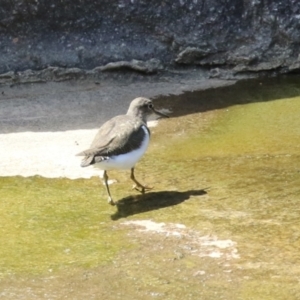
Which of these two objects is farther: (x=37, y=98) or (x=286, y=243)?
(x=37, y=98)

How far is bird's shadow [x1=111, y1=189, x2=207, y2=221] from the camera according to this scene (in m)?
5.07

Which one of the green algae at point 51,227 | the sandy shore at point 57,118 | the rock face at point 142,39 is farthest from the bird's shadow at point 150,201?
the rock face at point 142,39

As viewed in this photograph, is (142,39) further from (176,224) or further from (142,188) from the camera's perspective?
(176,224)

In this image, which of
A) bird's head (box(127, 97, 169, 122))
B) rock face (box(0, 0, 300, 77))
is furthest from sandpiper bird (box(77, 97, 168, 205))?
rock face (box(0, 0, 300, 77))

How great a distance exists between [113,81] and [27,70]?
2.82 feet

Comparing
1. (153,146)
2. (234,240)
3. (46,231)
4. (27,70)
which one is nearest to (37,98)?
(27,70)

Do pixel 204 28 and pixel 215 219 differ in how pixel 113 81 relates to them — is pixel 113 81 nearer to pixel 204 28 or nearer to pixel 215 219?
pixel 204 28

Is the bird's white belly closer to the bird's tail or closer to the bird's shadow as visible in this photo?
the bird's tail

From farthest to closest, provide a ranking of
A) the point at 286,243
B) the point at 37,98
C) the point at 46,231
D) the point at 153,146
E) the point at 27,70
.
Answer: the point at 27,70, the point at 37,98, the point at 153,146, the point at 46,231, the point at 286,243

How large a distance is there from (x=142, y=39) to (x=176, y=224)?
12.6ft

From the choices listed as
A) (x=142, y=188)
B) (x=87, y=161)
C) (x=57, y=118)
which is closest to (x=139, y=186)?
(x=142, y=188)

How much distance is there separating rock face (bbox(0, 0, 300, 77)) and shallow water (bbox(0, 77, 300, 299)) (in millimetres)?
1669

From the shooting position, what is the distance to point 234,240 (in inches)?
177

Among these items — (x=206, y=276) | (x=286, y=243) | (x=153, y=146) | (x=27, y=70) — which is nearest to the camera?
(x=206, y=276)
